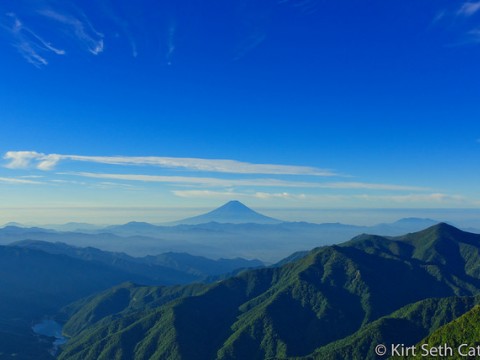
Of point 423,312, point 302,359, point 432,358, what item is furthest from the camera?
point 423,312

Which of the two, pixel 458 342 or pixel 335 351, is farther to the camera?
pixel 335 351

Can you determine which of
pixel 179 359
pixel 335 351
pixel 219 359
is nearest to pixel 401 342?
pixel 335 351

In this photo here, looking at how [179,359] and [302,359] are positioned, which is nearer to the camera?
[302,359]

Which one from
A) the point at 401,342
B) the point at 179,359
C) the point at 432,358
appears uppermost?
the point at 432,358

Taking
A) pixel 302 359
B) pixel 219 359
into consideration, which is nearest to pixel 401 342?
pixel 302 359

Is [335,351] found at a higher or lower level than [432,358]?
lower

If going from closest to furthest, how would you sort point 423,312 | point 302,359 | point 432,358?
point 432,358, point 302,359, point 423,312

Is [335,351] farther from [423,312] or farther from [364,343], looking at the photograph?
[423,312]

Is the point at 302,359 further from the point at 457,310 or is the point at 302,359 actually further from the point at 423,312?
the point at 457,310

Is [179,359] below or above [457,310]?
below
